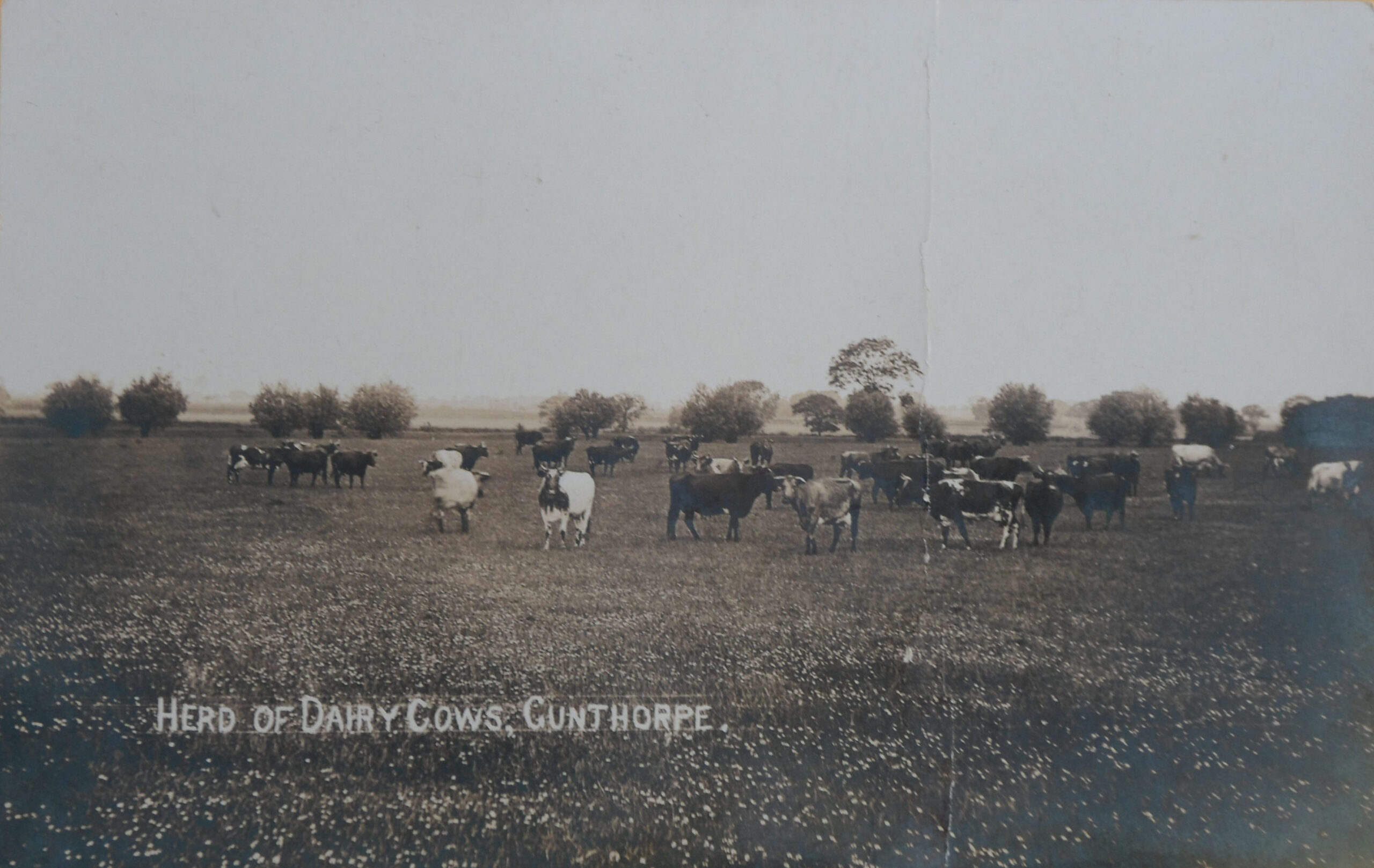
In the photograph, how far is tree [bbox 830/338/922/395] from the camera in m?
3.66

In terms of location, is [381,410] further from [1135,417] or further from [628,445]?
[1135,417]

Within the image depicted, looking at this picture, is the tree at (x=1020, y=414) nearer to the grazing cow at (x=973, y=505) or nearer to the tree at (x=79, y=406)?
the grazing cow at (x=973, y=505)

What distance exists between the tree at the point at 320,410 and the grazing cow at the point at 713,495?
1.52 m

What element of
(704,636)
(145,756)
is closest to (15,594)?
(145,756)

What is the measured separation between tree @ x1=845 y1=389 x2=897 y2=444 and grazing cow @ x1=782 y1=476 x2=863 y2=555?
0.77 ft

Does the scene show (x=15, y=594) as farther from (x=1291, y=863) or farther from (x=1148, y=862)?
(x=1291, y=863)

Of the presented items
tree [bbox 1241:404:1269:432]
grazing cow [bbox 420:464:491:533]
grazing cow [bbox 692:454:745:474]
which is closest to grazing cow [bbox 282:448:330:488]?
grazing cow [bbox 420:464:491:533]

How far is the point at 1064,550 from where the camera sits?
3727mm

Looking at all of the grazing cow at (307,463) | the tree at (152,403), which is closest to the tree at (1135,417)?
the grazing cow at (307,463)

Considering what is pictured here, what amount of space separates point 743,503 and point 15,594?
3.19m

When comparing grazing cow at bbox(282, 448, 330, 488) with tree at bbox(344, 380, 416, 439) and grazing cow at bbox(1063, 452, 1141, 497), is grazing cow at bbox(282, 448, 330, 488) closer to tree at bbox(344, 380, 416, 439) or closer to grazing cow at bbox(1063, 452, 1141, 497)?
tree at bbox(344, 380, 416, 439)

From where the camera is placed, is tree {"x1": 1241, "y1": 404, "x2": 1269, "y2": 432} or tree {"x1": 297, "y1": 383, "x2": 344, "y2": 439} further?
tree {"x1": 1241, "y1": 404, "x2": 1269, "y2": 432}

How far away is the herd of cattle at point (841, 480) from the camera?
144 inches

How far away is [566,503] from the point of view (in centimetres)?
372
